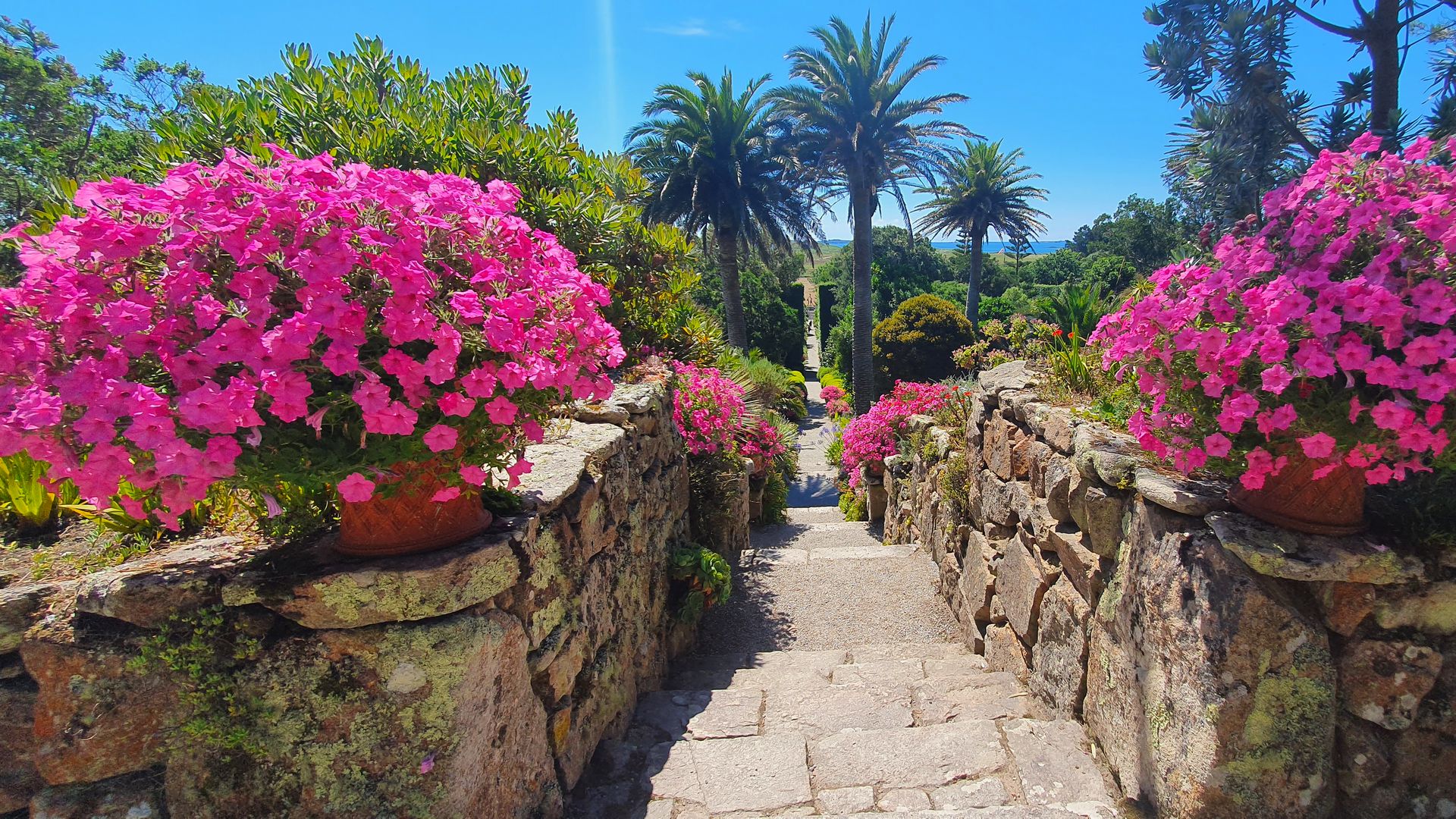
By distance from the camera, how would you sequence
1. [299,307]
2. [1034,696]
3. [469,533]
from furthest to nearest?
[1034,696]
[469,533]
[299,307]

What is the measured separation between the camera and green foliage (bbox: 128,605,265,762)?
151cm

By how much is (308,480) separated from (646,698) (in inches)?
82.0

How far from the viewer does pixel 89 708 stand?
4.99ft

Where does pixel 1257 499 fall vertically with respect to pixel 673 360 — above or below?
below

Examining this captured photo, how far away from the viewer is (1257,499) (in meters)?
1.88

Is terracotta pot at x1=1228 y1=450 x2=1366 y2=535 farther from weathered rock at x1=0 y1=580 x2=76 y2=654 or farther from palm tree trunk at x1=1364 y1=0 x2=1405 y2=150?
palm tree trunk at x1=1364 y1=0 x2=1405 y2=150

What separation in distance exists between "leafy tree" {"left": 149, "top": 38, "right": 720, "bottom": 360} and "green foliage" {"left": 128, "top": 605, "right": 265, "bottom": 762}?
249 centimetres

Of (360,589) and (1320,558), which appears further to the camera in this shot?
(1320,558)

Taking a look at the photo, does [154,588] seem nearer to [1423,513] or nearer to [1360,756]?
[1360,756]

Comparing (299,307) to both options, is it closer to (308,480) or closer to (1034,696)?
(308,480)

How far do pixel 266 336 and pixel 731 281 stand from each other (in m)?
13.7

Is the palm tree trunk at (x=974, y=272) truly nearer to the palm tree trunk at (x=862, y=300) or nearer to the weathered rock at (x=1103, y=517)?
the palm tree trunk at (x=862, y=300)

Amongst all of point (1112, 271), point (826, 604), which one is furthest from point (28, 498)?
point (1112, 271)

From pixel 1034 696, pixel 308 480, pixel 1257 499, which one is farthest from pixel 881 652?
pixel 308 480
